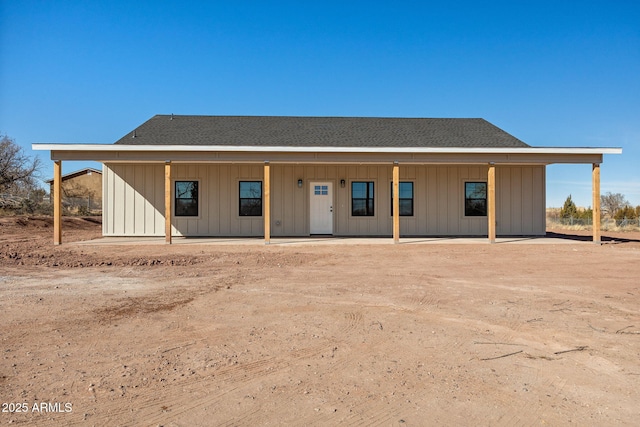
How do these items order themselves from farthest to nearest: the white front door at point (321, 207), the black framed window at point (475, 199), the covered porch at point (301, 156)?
the black framed window at point (475, 199) < the white front door at point (321, 207) < the covered porch at point (301, 156)

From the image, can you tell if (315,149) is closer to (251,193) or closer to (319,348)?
(251,193)

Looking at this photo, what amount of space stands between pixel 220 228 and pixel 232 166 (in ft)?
7.52

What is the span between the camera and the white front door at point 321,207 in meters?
15.2

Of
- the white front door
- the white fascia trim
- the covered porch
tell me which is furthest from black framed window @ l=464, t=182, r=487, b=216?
the white front door

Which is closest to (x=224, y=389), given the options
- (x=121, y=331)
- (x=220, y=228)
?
(x=121, y=331)

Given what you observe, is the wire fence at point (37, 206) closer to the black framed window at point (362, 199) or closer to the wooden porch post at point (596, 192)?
the black framed window at point (362, 199)

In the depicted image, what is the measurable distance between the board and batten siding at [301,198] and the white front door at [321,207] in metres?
0.18

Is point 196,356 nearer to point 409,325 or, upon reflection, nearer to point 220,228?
point 409,325

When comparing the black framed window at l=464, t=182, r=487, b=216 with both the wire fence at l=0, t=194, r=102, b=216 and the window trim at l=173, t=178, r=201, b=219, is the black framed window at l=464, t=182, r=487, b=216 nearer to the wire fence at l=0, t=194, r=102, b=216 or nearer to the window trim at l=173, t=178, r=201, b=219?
the window trim at l=173, t=178, r=201, b=219

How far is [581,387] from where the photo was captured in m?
2.89

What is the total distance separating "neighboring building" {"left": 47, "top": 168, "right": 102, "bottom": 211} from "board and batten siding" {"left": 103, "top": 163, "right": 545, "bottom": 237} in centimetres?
1825

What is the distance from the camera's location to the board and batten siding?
49.2ft

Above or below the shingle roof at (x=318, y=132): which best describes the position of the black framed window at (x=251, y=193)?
below

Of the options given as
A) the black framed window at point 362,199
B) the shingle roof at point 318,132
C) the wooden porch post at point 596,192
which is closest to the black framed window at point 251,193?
the shingle roof at point 318,132
